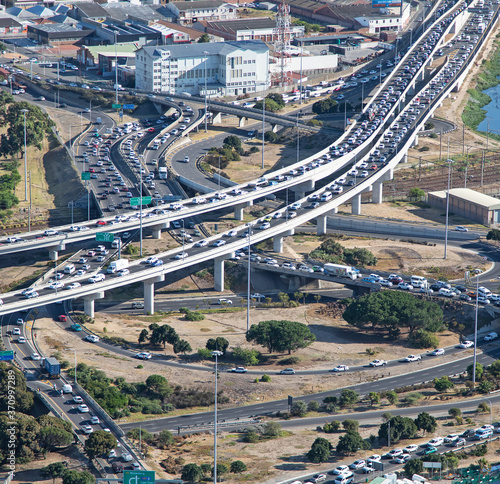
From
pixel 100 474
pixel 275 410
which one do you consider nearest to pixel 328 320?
pixel 275 410

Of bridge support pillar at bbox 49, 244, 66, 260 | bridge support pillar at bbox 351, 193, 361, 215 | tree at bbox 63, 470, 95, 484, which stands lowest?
tree at bbox 63, 470, 95, 484

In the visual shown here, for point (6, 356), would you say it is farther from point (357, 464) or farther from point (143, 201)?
point (143, 201)

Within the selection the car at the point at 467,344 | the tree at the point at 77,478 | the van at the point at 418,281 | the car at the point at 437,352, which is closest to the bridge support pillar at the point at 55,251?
the van at the point at 418,281

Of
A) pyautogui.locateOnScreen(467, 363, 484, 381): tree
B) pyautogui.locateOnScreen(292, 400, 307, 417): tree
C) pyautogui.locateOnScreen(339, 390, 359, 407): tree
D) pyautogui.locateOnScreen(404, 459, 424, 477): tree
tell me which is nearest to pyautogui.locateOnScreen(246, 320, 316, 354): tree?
pyautogui.locateOnScreen(339, 390, 359, 407): tree

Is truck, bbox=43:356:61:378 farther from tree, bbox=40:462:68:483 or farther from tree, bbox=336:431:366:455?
tree, bbox=336:431:366:455

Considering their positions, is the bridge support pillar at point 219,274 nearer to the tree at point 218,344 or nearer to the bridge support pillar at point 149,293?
the bridge support pillar at point 149,293

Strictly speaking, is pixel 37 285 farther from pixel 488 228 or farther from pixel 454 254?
pixel 488 228
